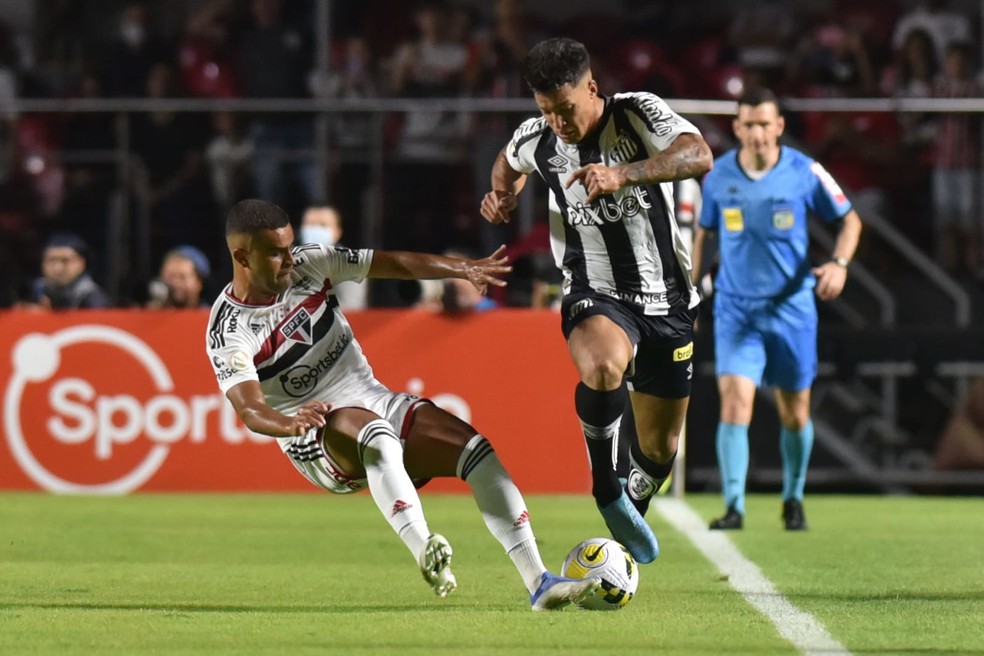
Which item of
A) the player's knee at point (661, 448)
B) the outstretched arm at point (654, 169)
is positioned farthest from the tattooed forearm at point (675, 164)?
the player's knee at point (661, 448)

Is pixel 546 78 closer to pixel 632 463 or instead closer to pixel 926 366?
pixel 632 463

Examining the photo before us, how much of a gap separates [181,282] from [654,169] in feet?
→ 21.5

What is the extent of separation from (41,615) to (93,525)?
12.7 feet

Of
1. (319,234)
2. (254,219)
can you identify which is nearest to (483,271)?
(254,219)

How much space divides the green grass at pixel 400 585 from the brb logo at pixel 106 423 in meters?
0.51

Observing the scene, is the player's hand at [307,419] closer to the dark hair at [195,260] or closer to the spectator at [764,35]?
the dark hair at [195,260]

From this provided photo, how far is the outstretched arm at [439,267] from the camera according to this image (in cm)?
604

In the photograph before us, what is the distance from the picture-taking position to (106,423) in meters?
11.6

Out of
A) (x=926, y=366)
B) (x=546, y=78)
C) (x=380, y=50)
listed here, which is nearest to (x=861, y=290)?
(x=926, y=366)

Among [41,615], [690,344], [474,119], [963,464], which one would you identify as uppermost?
[474,119]

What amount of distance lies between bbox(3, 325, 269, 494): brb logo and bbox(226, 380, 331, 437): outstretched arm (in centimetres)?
582

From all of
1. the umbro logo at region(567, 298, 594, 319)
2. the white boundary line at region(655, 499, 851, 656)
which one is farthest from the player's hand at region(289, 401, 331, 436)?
the white boundary line at region(655, 499, 851, 656)

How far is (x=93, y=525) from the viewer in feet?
31.2

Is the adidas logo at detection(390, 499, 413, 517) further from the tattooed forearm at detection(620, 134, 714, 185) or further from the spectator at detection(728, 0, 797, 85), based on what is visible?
the spectator at detection(728, 0, 797, 85)
